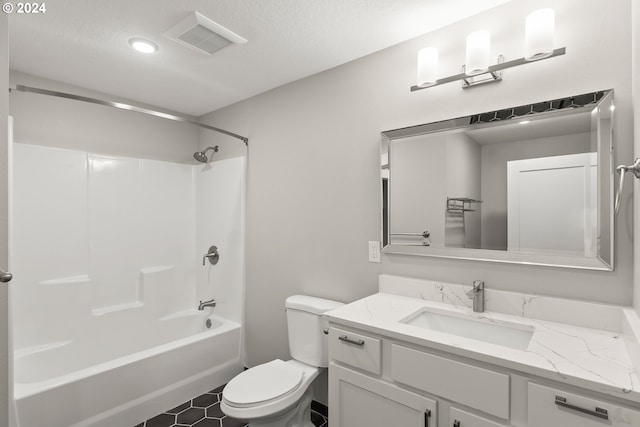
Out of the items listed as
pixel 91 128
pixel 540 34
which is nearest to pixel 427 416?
pixel 540 34

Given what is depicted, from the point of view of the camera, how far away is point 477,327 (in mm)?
1580

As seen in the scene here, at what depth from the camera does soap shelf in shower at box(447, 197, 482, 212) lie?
5.65 ft

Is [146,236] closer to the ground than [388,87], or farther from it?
closer to the ground

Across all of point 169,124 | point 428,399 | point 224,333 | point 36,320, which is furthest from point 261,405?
point 169,124

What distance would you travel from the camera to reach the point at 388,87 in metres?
2.03

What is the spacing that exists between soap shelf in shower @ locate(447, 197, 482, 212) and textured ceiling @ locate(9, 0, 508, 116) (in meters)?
0.95

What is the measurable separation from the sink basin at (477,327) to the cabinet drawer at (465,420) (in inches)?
16.4

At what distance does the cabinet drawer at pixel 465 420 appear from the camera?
115 cm

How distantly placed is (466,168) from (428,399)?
1.12 metres

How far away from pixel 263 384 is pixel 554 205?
1723 mm

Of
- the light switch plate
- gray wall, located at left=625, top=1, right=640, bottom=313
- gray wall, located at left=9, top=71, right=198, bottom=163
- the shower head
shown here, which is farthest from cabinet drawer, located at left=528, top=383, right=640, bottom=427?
gray wall, located at left=9, top=71, right=198, bottom=163

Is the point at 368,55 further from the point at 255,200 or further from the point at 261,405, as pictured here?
the point at 261,405

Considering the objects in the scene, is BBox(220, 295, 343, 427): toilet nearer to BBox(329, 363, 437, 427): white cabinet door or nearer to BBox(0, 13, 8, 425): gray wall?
BBox(329, 363, 437, 427): white cabinet door

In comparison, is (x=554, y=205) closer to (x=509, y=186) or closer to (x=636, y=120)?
(x=509, y=186)
